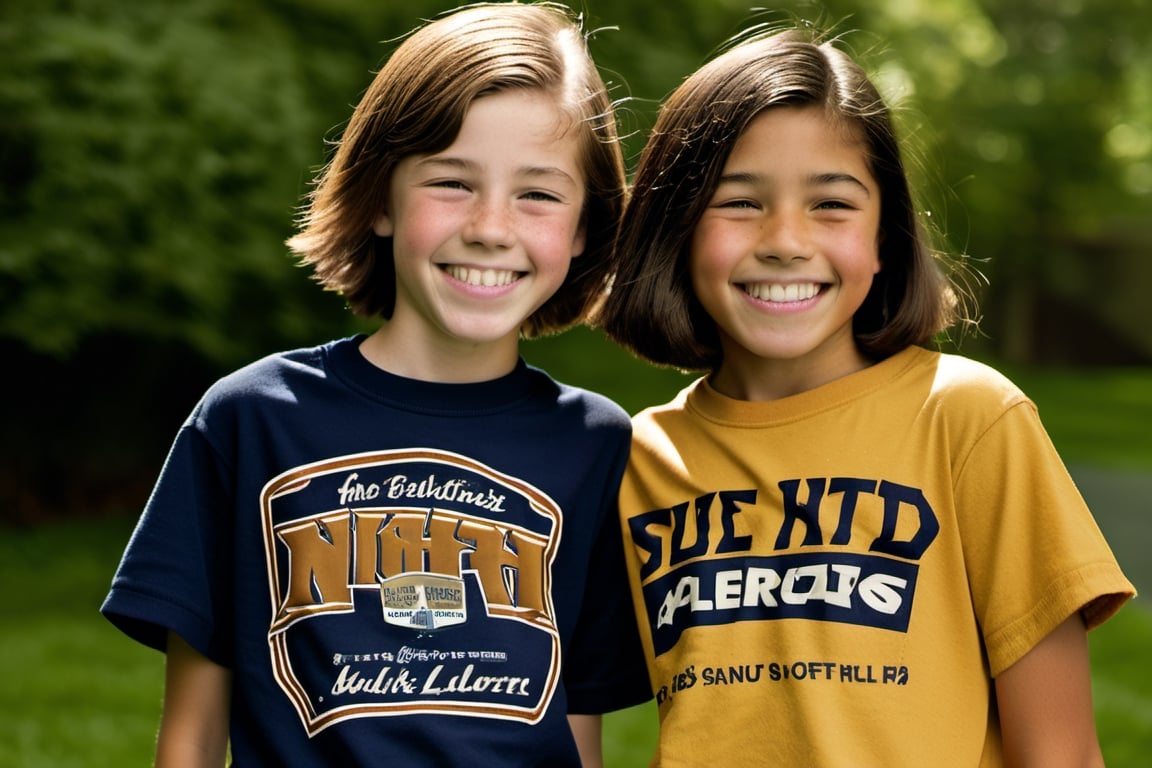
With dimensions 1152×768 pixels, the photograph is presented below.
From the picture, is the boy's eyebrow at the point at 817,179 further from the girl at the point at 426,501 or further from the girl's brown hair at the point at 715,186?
the girl at the point at 426,501

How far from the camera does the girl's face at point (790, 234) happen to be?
2.29 metres

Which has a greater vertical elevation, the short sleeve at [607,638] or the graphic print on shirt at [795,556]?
the graphic print on shirt at [795,556]

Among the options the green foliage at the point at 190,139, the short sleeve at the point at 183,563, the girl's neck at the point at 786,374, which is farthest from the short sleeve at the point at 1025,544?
the green foliage at the point at 190,139

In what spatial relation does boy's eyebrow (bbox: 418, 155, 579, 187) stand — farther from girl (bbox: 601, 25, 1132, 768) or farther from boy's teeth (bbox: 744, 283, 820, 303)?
boy's teeth (bbox: 744, 283, 820, 303)

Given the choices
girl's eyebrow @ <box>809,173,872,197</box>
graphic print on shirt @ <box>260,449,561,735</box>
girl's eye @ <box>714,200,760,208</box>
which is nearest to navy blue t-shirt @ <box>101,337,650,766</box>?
graphic print on shirt @ <box>260,449,561,735</box>

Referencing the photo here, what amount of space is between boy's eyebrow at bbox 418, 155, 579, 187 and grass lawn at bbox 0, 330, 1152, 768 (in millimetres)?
2918

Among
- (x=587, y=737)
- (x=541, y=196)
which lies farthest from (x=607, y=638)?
(x=541, y=196)

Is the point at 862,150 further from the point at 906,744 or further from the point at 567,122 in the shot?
the point at 906,744

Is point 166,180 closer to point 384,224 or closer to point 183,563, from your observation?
point 384,224

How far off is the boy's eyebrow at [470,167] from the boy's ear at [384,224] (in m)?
0.17

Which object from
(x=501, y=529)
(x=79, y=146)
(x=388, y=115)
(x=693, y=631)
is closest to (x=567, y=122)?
(x=388, y=115)

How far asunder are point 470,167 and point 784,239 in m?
0.52

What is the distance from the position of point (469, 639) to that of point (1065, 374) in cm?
2140

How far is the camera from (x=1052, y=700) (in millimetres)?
2094
